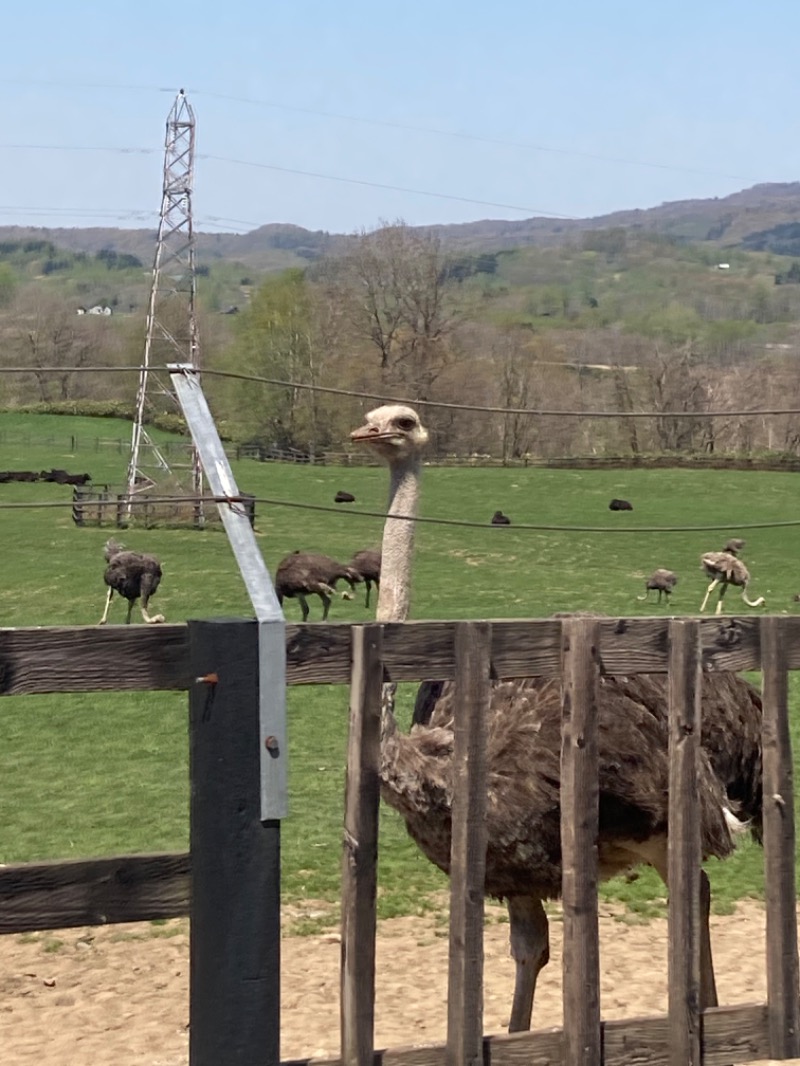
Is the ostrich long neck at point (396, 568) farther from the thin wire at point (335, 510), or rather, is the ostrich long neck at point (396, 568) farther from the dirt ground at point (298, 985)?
the dirt ground at point (298, 985)

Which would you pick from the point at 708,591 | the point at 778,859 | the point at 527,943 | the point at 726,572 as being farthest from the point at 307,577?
the point at 778,859

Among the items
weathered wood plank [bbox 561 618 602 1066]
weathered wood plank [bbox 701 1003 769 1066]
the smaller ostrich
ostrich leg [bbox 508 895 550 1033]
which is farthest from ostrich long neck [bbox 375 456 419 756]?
the smaller ostrich

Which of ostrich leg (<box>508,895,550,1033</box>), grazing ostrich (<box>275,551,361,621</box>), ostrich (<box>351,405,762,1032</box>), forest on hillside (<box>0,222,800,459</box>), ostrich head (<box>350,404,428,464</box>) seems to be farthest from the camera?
forest on hillside (<box>0,222,800,459</box>)

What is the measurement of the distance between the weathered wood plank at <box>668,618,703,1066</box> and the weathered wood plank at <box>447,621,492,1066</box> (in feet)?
1.70

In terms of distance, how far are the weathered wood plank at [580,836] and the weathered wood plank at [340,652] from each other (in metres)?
0.06

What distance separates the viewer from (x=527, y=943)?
5.35m

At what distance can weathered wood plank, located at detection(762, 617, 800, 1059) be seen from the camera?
4090 millimetres

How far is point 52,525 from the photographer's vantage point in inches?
1367

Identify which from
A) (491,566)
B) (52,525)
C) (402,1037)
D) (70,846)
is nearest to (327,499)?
(52,525)

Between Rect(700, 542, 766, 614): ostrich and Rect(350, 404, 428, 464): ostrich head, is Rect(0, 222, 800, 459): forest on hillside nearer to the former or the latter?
Rect(700, 542, 766, 614): ostrich

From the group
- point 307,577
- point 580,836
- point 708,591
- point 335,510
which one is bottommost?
point 708,591

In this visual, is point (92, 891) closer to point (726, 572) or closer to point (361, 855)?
point (361, 855)

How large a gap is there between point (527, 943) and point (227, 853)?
2.16 m

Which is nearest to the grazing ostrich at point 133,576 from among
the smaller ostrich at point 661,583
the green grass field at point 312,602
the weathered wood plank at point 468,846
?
the green grass field at point 312,602
